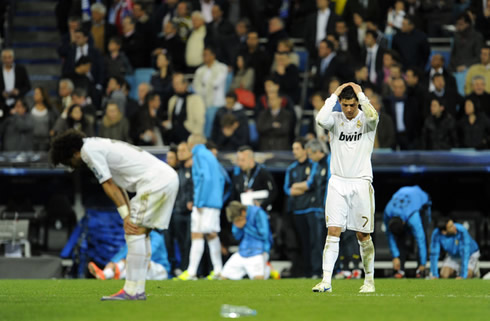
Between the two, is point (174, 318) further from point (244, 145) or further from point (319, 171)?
point (244, 145)

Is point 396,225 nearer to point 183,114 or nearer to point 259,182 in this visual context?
point 259,182

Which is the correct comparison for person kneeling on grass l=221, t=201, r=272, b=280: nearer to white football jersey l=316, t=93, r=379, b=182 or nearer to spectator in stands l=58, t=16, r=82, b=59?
white football jersey l=316, t=93, r=379, b=182

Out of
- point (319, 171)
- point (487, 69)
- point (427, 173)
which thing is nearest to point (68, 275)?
point (319, 171)

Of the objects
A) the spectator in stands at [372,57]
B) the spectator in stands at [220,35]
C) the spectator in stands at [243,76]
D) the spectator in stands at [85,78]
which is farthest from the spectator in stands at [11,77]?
the spectator in stands at [372,57]

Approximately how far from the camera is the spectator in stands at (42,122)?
20141 mm

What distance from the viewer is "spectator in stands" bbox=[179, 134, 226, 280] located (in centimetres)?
1794

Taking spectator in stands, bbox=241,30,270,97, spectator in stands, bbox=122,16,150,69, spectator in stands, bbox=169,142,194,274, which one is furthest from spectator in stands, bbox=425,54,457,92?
spectator in stands, bbox=122,16,150,69

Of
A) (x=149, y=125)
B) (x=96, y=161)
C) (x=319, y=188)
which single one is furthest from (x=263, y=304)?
(x=149, y=125)

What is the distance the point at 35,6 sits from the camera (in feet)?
86.2

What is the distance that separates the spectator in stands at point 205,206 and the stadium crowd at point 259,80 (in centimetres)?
45

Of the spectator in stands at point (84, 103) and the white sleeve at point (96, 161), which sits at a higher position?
the spectator in stands at point (84, 103)

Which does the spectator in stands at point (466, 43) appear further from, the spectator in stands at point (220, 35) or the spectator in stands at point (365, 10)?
the spectator in stands at point (220, 35)

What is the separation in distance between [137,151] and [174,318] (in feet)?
8.08

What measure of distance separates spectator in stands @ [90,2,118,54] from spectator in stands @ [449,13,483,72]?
7782 mm
